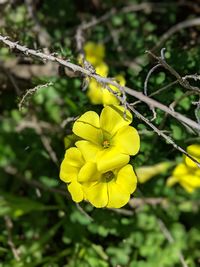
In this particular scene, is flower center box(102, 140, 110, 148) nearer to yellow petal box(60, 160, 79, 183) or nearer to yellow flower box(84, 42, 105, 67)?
yellow petal box(60, 160, 79, 183)

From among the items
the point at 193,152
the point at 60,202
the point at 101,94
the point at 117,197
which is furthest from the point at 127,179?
the point at 60,202

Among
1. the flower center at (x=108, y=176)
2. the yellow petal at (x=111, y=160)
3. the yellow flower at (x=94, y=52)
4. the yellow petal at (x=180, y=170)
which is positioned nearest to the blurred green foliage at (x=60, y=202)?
the yellow petal at (x=180, y=170)

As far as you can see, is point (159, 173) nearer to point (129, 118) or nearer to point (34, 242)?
point (34, 242)

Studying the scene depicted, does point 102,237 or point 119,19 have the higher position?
point 119,19

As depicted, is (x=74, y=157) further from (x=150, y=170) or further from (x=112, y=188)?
(x=150, y=170)

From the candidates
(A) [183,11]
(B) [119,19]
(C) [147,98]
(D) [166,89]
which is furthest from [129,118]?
(A) [183,11]

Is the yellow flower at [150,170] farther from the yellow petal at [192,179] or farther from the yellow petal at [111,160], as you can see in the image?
the yellow petal at [111,160]

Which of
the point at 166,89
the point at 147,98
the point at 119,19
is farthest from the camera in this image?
the point at 119,19
